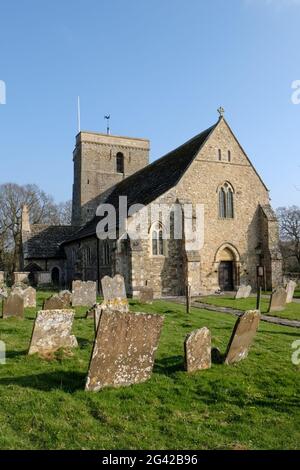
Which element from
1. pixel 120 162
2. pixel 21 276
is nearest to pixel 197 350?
pixel 21 276

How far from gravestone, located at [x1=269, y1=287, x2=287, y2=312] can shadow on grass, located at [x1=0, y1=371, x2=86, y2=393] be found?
1039cm

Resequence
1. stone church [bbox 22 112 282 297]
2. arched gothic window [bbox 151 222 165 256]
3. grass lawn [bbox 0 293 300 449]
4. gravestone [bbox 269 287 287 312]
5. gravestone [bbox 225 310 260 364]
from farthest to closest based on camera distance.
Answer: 1. arched gothic window [bbox 151 222 165 256]
2. stone church [bbox 22 112 282 297]
3. gravestone [bbox 269 287 287 312]
4. gravestone [bbox 225 310 260 364]
5. grass lawn [bbox 0 293 300 449]

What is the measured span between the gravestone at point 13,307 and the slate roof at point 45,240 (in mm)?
23290

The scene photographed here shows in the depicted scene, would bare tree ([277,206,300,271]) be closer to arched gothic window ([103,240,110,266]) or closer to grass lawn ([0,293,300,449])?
arched gothic window ([103,240,110,266])

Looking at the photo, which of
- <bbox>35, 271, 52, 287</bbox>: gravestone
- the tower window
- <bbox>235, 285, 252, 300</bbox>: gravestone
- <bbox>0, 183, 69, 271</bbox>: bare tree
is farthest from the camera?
<bbox>0, 183, 69, 271</bbox>: bare tree

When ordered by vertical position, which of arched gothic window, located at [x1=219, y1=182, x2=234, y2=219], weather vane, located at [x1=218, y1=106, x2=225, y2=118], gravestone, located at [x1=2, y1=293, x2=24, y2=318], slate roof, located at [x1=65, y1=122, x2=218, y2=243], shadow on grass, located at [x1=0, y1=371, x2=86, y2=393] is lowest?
shadow on grass, located at [x1=0, y1=371, x2=86, y2=393]

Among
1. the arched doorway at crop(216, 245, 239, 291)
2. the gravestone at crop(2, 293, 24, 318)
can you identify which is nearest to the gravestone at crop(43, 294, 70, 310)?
the gravestone at crop(2, 293, 24, 318)

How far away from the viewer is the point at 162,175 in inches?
1035

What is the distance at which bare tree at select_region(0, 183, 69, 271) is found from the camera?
48.8 m

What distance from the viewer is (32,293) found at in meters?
15.1
